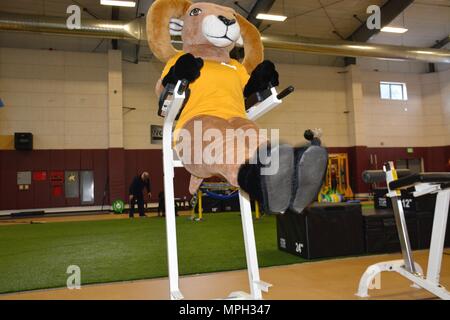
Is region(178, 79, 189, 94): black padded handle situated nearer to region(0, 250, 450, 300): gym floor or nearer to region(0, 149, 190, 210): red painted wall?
region(0, 250, 450, 300): gym floor

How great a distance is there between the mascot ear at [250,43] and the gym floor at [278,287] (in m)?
1.54

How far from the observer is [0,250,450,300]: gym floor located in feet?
8.12

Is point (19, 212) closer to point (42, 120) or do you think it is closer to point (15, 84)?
point (42, 120)

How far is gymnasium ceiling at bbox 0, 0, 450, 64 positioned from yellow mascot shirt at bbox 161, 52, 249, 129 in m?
8.72

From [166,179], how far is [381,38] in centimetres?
1272

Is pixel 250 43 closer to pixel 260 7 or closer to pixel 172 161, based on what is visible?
pixel 172 161

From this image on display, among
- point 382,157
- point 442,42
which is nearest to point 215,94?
point 382,157

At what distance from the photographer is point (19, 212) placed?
10.5m

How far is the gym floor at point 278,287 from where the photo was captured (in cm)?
247

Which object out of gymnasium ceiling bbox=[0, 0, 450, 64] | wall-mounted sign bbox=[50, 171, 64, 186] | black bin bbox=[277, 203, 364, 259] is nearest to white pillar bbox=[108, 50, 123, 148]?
gymnasium ceiling bbox=[0, 0, 450, 64]

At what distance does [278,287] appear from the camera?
2.65 metres

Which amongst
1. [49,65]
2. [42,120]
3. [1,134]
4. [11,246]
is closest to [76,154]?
[42,120]

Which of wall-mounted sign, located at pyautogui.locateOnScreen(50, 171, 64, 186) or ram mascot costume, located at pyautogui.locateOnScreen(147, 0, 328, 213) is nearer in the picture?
ram mascot costume, located at pyautogui.locateOnScreen(147, 0, 328, 213)

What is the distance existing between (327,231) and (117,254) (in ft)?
7.34
